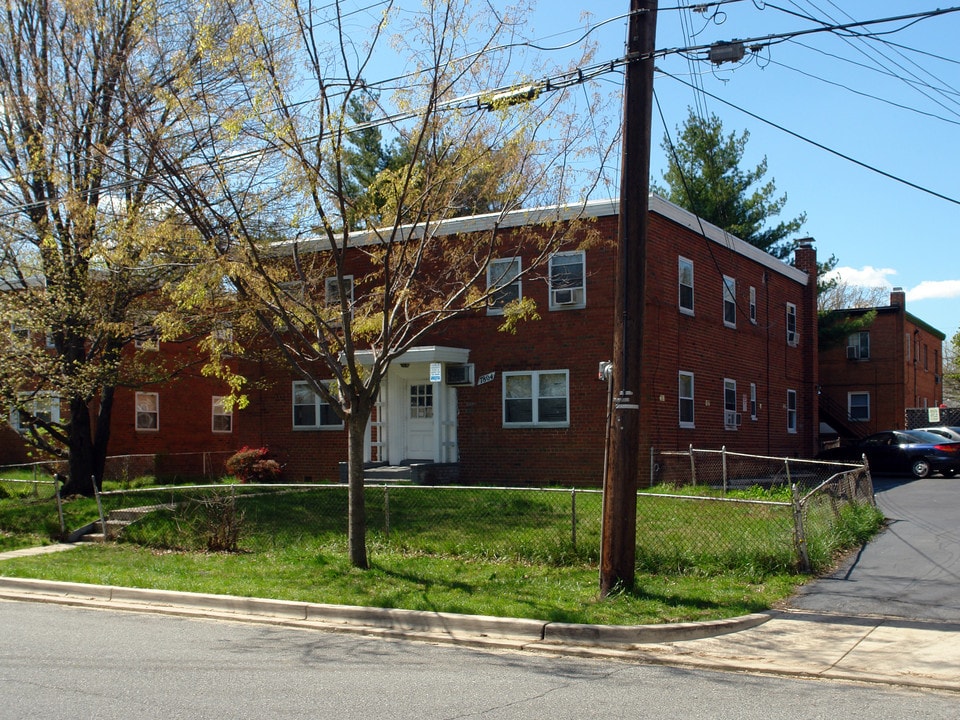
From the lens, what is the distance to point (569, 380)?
2050cm

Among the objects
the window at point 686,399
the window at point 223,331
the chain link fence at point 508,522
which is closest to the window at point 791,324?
the window at point 686,399

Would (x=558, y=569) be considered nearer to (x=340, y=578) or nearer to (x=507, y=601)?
(x=507, y=601)

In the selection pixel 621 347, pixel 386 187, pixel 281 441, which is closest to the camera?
pixel 621 347

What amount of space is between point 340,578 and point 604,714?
19.5ft

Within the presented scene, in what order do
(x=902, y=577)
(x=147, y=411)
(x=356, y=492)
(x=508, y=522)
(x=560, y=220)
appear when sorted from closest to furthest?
(x=902, y=577), (x=356, y=492), (x=508, y=522), (x=560, y=220), (x=147, y=411)

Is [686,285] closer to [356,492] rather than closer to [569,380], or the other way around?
[569,380]

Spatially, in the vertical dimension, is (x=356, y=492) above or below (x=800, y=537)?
above

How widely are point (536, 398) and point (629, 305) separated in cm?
1077

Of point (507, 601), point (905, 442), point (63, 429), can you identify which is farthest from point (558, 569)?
point (905, 442)

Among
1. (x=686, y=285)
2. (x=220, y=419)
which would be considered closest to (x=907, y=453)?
(x=686, y=285)

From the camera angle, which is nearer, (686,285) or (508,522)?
(508,522)

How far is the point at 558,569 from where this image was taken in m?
12.1

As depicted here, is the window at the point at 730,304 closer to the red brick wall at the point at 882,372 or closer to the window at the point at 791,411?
the window at the point at 791,411

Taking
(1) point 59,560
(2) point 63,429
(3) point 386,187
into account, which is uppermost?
(3) point 386,187
